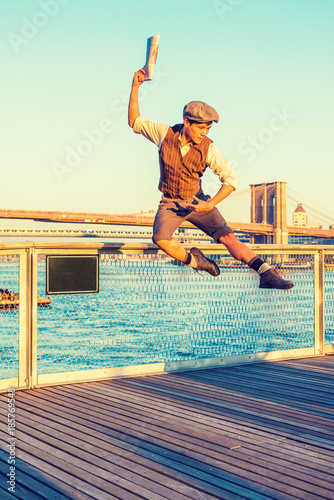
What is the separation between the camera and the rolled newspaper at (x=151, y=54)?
2740mm

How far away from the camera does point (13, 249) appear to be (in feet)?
9.78

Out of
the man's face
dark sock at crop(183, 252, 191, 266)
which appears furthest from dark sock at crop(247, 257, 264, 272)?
the man's face

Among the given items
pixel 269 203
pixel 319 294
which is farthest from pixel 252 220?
pixel 319 294

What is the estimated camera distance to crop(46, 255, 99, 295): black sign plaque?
10.2ft

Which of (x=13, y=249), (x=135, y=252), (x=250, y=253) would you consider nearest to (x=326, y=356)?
(x=250, y=253)

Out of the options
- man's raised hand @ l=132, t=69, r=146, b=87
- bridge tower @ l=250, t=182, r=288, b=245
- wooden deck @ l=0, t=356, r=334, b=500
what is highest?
bridge tower @ l=250, t=182, r=288, b=245

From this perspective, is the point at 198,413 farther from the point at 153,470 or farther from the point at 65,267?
the point at 65,267

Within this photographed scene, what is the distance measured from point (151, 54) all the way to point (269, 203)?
46.2 metres

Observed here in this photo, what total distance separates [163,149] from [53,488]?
1.80 m

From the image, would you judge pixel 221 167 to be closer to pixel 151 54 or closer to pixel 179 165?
pixel 179 165

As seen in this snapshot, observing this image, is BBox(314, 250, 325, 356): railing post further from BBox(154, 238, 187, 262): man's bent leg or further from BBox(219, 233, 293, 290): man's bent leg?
BBox(154, 238, 187, 262): man's bent leg

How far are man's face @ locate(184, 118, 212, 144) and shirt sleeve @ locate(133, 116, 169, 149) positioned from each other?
6.0 inches

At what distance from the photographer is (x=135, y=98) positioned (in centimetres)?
292

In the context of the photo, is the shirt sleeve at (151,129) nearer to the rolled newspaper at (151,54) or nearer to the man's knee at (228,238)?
the rolled newspaper at (151,54)
